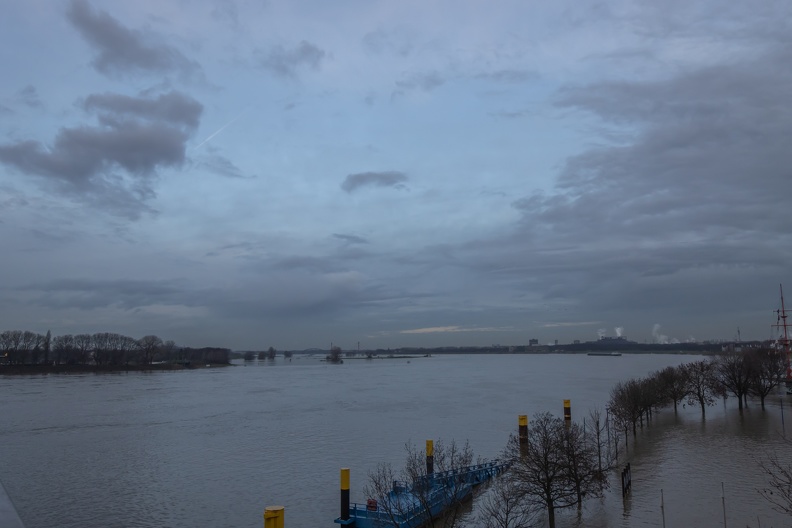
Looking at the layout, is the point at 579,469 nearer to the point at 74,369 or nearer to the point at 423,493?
the point at 423,493

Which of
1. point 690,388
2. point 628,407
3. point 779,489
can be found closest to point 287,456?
point 628,407

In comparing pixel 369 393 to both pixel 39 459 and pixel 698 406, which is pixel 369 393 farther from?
pixel 39 459

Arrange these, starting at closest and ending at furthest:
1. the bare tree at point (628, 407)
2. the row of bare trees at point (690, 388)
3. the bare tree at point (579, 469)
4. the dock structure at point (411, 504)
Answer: the dock structure at point (411, 504)
the bare tree at point (579, 469)
the bare tree at point (628, 407)
the row of bare trees at point (690, 388)

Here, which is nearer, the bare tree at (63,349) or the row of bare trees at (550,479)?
the row of bare trees at (550,479)

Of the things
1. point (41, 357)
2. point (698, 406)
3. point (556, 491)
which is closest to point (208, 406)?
point (698, 406)

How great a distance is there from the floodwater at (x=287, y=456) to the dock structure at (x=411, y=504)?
1831 millimetres

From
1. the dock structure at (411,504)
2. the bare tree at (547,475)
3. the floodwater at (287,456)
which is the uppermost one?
the bare tree at (547,475)

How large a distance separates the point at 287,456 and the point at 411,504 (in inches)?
584

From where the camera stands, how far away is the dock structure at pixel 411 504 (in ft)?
A: 58.0

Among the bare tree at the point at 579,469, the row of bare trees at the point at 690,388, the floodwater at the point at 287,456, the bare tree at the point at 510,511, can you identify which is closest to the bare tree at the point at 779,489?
the floodwater at the point at 287,456

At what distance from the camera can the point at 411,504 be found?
19859 mm

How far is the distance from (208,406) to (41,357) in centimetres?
11383

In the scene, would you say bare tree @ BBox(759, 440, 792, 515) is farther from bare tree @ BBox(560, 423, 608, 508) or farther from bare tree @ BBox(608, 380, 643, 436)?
bare tree @ BBox(608, 380, 643, 436)

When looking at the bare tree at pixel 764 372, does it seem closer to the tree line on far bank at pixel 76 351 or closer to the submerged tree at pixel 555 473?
the submerged tree at pixel 555 473
